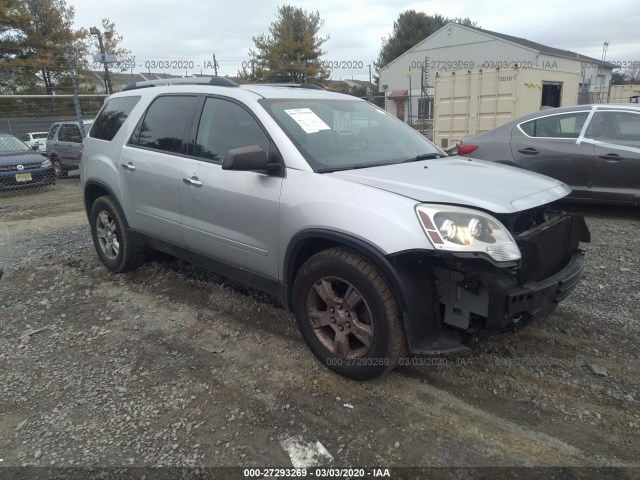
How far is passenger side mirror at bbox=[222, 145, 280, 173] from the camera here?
3.04m

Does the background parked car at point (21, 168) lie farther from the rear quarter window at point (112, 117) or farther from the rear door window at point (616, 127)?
the rear door window at point (616, 127)

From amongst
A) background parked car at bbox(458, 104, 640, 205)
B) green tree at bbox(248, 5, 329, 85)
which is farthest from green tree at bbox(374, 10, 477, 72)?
background parked car at bbox(458, 104, 640, 205)

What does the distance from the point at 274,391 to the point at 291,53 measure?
95.3 feet

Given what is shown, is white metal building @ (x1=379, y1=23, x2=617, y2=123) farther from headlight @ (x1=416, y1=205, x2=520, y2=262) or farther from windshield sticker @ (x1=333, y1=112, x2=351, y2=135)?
headlight @ (x1=416, y1=205, x2=520, y2=262)

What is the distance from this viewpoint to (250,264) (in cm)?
353

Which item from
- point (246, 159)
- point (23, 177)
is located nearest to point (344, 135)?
point (246, 159)

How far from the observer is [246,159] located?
3.06 metres

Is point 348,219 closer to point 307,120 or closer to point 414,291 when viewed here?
point 414,291

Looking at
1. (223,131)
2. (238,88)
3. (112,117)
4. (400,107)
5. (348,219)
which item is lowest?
(348,219)

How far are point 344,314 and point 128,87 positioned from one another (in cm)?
369

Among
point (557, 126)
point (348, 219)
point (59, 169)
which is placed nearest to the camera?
point (348, 219)

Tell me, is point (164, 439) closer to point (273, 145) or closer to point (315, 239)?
point (315, 239)

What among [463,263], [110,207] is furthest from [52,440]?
[110,207]

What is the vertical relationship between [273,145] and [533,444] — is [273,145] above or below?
above
